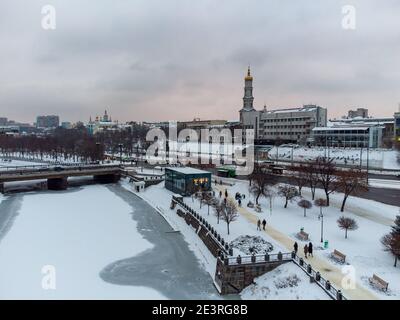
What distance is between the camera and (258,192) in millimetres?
36938

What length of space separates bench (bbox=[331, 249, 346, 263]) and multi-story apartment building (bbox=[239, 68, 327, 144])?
73852 mm

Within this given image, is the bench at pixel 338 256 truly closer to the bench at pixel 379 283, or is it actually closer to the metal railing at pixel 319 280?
the metal railing at pixel 319 280

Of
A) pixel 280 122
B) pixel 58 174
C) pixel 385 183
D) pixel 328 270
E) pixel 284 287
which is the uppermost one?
pixel 280 122

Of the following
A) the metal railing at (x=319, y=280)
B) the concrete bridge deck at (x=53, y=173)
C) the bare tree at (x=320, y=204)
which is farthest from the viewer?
the concrete bridge deck at (x=53, y=173)

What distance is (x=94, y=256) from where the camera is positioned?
25141mm

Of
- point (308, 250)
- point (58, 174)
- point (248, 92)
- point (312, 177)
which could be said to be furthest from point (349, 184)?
point (248, 92)

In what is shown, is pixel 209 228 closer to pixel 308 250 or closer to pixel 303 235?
pixel 303 235

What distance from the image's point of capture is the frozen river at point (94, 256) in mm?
20062

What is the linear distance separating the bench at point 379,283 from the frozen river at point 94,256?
820 cm

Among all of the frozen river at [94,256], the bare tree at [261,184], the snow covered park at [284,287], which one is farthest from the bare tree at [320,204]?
the snow covered park at [284,287]

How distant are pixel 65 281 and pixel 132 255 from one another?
576 centimetres

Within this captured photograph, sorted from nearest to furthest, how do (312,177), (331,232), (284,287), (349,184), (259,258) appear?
(284,287) → (259,258) → (331,232) → (349,184) → (312,177)

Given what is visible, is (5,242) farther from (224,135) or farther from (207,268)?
(224,135)

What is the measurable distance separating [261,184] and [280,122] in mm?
68874
